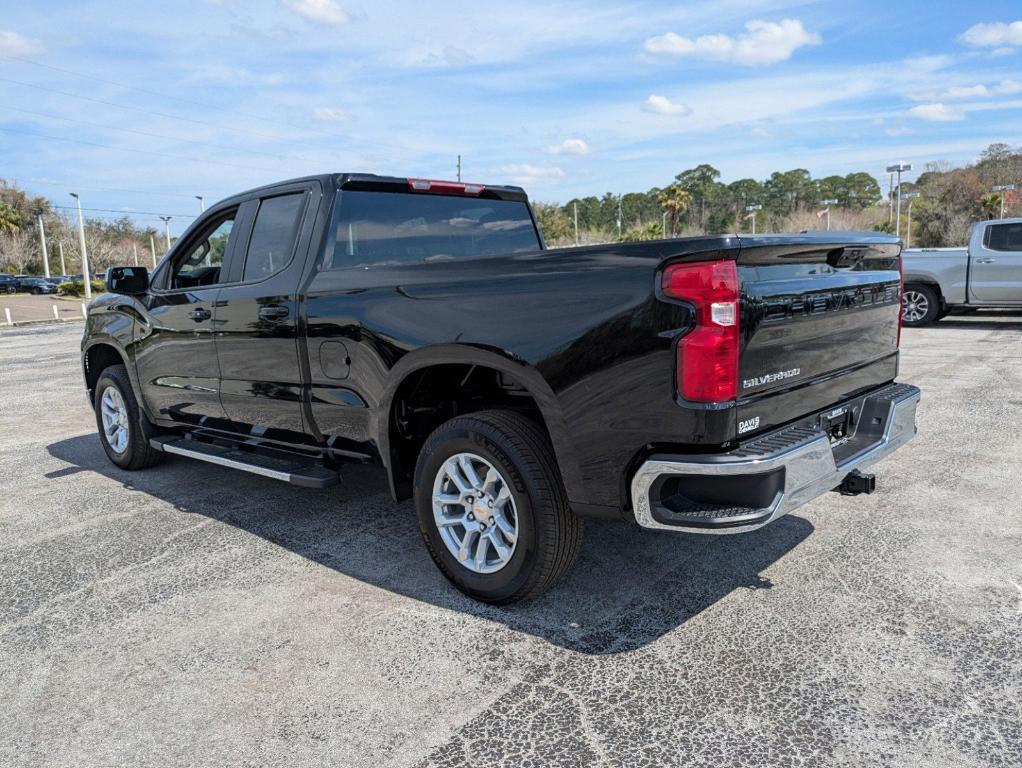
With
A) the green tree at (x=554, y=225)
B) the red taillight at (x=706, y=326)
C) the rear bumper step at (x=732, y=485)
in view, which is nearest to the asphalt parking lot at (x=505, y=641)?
the rear bumper step at (x=732, y=485)

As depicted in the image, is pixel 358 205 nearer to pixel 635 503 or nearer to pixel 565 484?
pixel 565 484

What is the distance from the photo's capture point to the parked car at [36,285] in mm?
52719

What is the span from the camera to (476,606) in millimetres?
3447

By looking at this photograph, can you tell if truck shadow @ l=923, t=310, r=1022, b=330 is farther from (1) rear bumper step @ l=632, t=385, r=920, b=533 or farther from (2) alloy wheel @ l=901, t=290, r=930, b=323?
(1) rear bumper step @ l=632, t=385, r=920, b=533

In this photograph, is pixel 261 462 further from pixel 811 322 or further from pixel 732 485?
pixel 811 322

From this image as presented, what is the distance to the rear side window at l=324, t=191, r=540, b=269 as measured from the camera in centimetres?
416

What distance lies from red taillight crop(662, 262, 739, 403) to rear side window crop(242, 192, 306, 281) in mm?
2386

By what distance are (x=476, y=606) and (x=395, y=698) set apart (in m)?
0.76

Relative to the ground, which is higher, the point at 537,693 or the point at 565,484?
the point at 565,484

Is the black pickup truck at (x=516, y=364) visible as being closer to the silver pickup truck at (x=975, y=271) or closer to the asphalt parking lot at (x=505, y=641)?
the asphalt parking lot at (x=505, y=641)

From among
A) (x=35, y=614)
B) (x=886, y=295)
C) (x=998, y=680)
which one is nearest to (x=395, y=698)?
(x=35, y=614)

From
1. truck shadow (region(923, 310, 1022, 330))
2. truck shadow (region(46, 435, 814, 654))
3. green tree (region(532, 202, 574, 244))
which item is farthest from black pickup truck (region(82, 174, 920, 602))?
green tree (region(532, 202, 574, 244))

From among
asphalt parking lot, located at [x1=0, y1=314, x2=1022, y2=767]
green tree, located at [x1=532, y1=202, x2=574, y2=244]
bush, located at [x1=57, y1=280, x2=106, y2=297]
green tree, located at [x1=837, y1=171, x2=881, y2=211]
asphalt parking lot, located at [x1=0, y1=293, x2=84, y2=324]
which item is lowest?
asphalt parking lot, located at [x1=0, y1=314, x2=1022, y2=767]

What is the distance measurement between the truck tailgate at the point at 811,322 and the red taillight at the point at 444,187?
2287 millimetres
